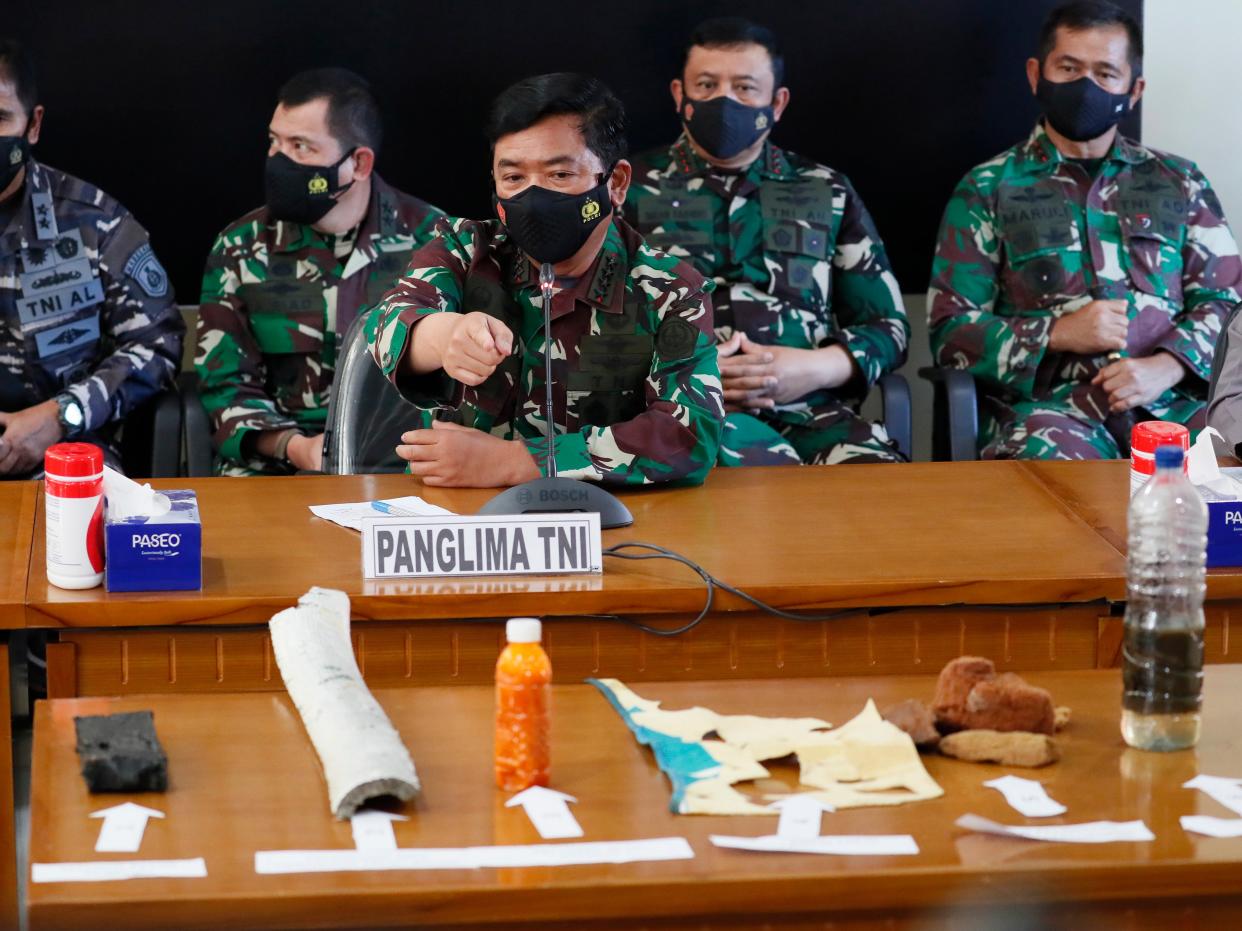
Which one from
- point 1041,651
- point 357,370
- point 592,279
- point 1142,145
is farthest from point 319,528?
point 1142,145

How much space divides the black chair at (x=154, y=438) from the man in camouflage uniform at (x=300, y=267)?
5.8 inches

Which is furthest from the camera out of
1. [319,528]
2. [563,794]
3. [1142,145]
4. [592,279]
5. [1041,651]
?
[1142,145]

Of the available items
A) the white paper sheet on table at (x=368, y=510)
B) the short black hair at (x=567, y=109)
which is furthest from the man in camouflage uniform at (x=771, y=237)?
the white paper sheet on table at (x=368, y=510)

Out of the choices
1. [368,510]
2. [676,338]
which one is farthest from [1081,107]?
[368,510]

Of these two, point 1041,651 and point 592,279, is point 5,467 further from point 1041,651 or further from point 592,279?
point 1041,651

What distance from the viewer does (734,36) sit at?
13.2ft

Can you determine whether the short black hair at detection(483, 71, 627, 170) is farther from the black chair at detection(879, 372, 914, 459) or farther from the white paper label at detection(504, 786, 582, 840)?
the white paper label at detection(504, 786, 582, 840)

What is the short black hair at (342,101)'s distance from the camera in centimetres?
394

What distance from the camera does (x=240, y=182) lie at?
14.3 feet

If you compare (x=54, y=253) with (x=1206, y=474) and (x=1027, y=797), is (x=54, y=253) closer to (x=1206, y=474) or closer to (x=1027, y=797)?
(x=1206, y=474)

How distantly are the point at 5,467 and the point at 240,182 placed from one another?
105cm

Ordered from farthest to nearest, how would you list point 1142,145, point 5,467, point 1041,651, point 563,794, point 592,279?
point 1142,145, point 5,467, point 592,279, point 1041,651, point 563,794

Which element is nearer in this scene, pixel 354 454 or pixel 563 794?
pixel 563 794

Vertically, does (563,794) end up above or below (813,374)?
below
